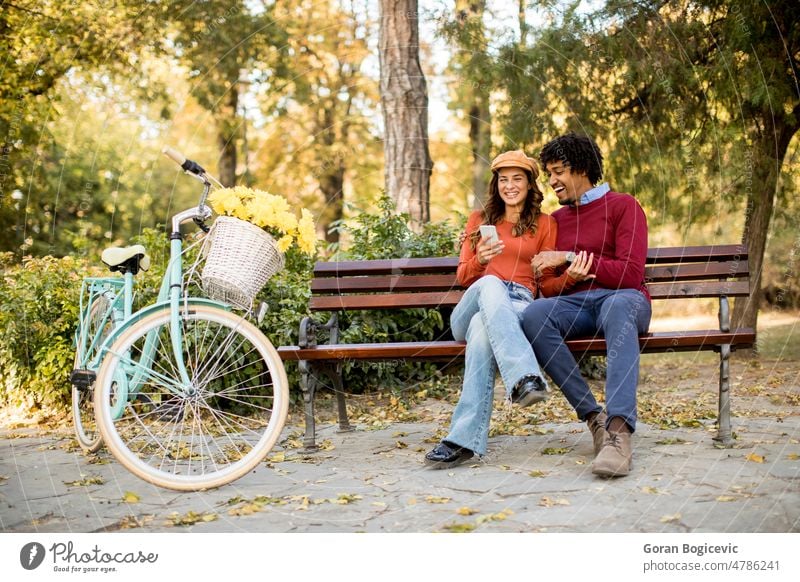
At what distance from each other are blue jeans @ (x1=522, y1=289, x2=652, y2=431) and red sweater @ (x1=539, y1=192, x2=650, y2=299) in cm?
8

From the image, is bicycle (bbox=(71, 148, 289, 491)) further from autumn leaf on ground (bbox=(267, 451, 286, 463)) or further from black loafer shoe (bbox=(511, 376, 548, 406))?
black loafer shoe (bbox=(511, 376, 548, 406))

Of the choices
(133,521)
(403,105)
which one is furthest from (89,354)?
(403,105)

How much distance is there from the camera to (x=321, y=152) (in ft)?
46.1

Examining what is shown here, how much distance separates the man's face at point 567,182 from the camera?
13.0ft

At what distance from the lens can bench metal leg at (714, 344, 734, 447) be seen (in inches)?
148

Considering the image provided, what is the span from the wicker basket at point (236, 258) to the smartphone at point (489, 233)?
98 centimetres

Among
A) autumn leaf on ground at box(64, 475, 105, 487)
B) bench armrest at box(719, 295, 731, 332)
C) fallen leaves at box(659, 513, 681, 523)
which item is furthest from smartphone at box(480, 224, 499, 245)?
autumn leaf on ground at box(64, 475, 105, 487)

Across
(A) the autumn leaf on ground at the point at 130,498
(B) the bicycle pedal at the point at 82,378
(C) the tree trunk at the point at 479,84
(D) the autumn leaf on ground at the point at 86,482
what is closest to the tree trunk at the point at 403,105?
(C) the tree trunk at the point at 479,84

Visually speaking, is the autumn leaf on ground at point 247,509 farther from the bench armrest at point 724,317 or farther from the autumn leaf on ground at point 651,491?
the bench armrest at point 724,317

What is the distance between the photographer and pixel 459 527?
9.41ft
